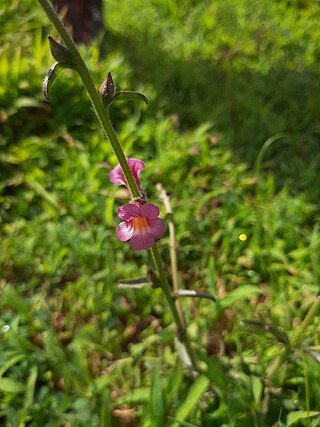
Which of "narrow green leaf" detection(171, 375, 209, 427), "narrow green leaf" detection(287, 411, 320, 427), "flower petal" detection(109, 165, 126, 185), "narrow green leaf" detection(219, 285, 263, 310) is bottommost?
"narrow green leaf" detection(287, 411, 320, 427)

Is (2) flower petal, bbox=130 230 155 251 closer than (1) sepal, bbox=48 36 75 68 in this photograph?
No

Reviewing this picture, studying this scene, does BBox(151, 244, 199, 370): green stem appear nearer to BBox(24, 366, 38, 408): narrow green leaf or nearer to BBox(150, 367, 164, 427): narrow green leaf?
BBox(150, 367, 164, 427): narrow green leaf

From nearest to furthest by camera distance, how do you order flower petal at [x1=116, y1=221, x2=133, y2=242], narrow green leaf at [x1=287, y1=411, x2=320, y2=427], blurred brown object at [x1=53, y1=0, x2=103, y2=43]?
1. flower petal at [x1=116, y1=221, x2=133, y2=242]
2. narrow green leaf at [x1=287, y1=411, x2=320, y2=427]
3. blurred brown object at [x1=53, y1=0, x2=103, y2=43]

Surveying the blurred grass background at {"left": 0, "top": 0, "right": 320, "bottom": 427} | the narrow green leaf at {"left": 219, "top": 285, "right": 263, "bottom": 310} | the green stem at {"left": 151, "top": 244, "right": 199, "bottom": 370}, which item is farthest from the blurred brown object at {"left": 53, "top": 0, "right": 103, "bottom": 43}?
the green stem at {"left": 151, "top": 244, "right": 199, "bottom": 370}

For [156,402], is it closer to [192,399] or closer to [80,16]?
[192,399]

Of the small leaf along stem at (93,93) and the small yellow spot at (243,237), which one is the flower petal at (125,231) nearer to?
the small leaf along stem at (93,93)

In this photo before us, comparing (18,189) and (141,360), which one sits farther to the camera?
(18,189)

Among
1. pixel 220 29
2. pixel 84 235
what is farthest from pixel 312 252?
pixel 220 29

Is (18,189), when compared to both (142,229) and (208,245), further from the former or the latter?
(142,229)
